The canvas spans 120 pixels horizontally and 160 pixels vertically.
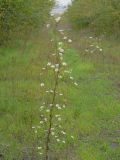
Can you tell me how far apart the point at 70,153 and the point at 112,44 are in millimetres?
19769

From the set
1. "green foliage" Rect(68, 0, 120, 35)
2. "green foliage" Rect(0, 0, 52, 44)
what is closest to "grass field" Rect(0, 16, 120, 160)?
"green foliage" Rect(0, 0, 52, 44)

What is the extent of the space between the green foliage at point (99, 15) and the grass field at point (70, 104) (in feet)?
24.4

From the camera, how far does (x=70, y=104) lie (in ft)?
49.9

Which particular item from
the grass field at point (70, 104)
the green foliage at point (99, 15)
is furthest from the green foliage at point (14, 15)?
the green foliage at point (99, 15)

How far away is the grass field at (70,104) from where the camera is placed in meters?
11.2

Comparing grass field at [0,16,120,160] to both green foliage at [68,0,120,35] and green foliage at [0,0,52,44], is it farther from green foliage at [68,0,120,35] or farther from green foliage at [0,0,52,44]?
green foliage at [68,0,120,35]

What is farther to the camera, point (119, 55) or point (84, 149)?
point (119, 55)

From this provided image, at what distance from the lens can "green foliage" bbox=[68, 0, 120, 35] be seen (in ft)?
108

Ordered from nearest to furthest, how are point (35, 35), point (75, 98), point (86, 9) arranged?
point (75, 98)
point (35, 35)
point (86, 9)

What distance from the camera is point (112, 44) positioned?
30016mm

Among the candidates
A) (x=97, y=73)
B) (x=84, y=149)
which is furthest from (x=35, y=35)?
(x=84, y=149)

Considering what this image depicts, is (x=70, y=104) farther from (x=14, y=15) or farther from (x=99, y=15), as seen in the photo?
(x=99, y=15)

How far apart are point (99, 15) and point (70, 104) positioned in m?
22.0

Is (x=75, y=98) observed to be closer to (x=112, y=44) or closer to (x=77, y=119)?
(x=77, y=119)
